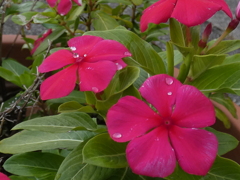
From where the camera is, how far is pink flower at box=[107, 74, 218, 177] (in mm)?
359

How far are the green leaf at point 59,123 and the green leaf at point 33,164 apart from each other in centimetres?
11

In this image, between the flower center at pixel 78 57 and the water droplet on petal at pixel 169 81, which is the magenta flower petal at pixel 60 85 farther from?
the water droplet on petal at pixel 169 81

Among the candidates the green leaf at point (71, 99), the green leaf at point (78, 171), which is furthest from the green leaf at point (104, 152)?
the green leaf at point (71, 99)

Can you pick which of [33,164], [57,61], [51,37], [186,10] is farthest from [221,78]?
[51,37]

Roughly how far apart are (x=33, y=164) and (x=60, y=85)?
26 cm

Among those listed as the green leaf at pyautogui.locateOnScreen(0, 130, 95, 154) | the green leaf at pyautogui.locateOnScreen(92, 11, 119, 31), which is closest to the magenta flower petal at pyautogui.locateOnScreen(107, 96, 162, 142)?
the green leaf at pyautogui.locateOnScreen(0, 130, 95, 154)

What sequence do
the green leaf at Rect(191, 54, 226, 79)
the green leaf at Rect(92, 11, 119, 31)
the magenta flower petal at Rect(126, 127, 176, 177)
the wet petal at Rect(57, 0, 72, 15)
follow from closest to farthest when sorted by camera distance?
the magenta flower petal at Rect(126, 127, 176, 177) < the green leaf at Rect(191, 54, 226, 79) < the wet petal at Rect(57, 0, 72, 15) < the green leaf at Rect(92, 11, 119, 31)

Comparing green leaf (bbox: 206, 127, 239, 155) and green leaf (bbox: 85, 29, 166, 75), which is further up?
green leaf (bbox: 85, 29, 166, 75)

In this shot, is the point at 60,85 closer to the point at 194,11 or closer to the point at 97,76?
the point at 97,76

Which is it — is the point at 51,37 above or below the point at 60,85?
below

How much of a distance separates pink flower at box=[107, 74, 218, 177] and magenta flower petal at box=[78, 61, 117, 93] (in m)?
0.04

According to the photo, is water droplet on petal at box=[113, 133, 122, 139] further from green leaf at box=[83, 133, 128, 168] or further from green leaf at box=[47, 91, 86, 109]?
green leaf at box=[47, 91, 86, 109]

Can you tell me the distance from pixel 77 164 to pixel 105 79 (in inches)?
6.4

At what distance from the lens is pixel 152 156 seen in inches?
14.0
